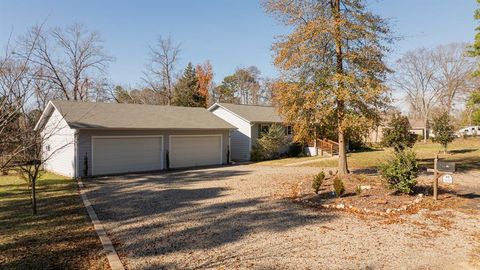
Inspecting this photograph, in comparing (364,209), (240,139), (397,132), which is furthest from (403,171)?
(240,139)

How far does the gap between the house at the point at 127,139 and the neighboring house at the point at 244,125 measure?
265 centimetres

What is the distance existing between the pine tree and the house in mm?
16879

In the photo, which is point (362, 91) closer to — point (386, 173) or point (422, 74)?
point (386, 173)

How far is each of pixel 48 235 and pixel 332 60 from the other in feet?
37.2

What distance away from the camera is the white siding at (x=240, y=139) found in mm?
23703

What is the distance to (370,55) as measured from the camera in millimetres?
12383

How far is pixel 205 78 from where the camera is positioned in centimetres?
4278

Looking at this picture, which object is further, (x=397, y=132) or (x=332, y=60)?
(x=397, y=132)

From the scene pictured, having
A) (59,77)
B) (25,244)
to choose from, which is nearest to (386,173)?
(25,244)

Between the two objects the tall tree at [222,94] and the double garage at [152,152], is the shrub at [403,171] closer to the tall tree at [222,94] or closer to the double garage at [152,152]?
the double garage at [152,152]

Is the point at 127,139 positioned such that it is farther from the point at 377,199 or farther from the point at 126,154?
the point at 377,199

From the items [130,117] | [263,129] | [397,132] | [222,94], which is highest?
[222,94]

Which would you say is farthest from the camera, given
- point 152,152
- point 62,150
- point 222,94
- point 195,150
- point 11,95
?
point 222,94

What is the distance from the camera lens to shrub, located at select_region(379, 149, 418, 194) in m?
9.41
